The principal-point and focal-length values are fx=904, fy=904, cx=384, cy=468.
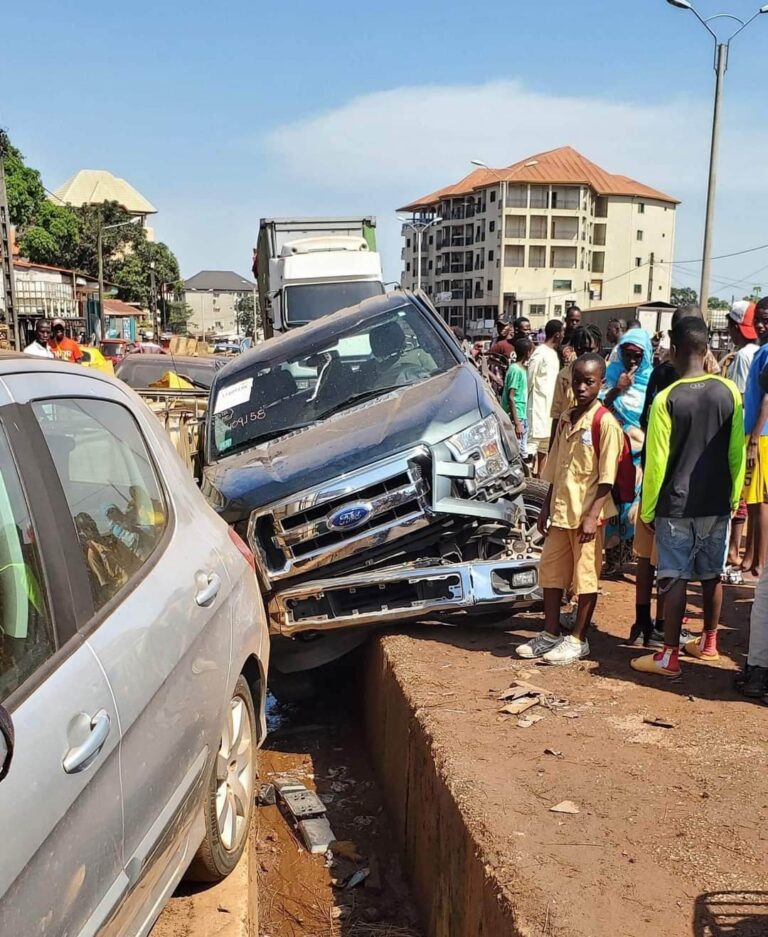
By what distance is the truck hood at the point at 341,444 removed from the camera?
5.04 metres

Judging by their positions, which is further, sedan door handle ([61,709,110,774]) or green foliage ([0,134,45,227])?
green foliage ([0,134,45,227])

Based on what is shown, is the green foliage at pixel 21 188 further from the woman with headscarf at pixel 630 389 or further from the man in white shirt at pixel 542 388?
the woman with headscarf at pixel 630 389

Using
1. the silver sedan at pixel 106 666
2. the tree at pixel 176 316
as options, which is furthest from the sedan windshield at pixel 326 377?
the tree at pixel 176 316

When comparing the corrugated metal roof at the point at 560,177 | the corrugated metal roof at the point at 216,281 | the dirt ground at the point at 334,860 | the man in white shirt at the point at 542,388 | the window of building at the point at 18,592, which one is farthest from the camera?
the corrugated metal roof at the point at 216,281

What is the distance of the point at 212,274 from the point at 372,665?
Answer: 128533mm

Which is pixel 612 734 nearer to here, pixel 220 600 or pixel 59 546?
pixel 220 600

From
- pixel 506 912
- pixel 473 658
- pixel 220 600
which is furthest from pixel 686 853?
pixel 473 658

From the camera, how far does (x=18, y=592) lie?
2055mm

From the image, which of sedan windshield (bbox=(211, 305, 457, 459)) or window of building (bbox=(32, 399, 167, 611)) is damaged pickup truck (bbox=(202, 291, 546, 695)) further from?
window of building (bbox=(32, 399, 167, 611))

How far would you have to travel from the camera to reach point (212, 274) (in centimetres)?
12838

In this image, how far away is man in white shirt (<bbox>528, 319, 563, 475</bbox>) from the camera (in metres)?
8.45

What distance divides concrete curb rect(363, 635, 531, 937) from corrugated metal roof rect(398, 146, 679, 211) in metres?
77.9

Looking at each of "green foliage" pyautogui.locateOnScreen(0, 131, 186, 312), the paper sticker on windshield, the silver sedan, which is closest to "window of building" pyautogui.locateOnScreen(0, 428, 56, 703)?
the silver sedan

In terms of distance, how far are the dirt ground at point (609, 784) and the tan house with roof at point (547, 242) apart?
74648 millimetres
